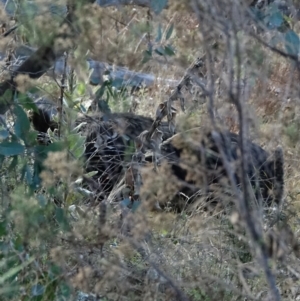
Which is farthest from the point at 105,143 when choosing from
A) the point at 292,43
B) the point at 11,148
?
the point at 292,43

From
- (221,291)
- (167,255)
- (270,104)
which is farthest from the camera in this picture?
(270,104)

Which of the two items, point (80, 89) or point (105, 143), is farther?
point (105, 143)

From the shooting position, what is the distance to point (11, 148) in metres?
2.12

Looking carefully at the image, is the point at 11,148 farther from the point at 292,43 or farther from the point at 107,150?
the point at 107,150

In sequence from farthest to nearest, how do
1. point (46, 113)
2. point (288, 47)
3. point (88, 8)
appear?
point (46, 113) < point (88, 8) < point (288, 47)

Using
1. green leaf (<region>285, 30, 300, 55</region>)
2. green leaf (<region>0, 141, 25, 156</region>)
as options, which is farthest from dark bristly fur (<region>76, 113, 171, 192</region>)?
green leaf (<region>285, 30, 300, 55</region>)

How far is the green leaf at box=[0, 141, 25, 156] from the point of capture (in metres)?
2.11

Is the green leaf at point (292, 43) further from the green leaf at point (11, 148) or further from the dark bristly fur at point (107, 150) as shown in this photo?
the dark bristly fur at point (107, 150)

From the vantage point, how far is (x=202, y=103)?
332 centimetres

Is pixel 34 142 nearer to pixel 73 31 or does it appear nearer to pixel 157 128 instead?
pixel 73 31

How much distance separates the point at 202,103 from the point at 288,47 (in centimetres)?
146

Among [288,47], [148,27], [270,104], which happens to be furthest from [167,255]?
[270,104]

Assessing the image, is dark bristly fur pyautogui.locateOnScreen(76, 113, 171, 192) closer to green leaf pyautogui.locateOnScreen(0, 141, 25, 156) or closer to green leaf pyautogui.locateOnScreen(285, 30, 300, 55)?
green leaf pyautogui.locateOnScreen(0, 141, 25, 156)

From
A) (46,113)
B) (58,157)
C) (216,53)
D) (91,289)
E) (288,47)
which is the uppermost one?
(288,47)
